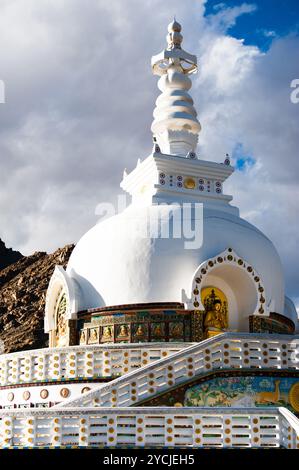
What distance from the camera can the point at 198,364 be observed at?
18562mm

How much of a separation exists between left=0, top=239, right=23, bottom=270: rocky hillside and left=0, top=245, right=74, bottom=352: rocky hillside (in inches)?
97.5

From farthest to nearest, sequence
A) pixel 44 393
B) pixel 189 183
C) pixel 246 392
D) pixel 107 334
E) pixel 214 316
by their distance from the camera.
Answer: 1. pixel 189 183
2. pixel 214 316
3. pixel 107 334
4. pixel 44 393
5. pixel 246 392

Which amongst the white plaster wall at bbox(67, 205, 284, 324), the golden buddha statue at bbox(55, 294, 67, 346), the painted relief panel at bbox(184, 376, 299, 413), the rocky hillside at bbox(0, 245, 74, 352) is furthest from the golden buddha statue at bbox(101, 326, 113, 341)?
the rocky hillside at bbox(0, 245, 74, 352)

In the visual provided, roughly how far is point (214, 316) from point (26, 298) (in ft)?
113

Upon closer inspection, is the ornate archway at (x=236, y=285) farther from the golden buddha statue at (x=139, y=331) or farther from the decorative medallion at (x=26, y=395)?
the decorative medallion at (x=26, y=395)

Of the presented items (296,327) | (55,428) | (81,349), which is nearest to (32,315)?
(296,327)

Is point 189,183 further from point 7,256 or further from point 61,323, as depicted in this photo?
point 7,256

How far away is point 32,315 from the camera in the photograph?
53094 mm

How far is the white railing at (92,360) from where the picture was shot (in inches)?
803

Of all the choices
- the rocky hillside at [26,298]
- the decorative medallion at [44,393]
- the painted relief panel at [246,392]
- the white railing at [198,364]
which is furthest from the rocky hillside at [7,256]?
the painted relief panel at [246,392]

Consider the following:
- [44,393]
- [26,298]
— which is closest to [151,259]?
[44,393]

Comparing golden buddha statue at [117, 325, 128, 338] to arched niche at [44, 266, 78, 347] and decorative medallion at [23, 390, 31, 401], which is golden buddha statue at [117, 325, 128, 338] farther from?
decorative medallion at [23, 390, 31, 401]

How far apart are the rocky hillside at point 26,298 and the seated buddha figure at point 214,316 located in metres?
26.9
